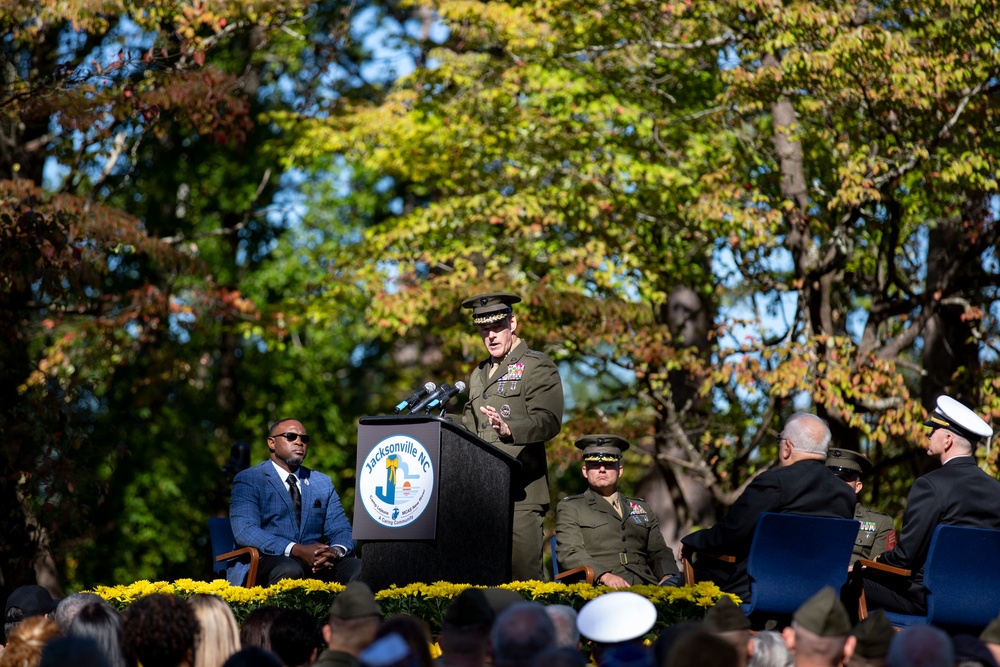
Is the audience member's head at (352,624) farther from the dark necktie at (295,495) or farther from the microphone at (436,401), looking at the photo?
the dark necktie at (295,495)

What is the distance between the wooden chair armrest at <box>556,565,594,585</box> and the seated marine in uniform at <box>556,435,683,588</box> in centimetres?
19

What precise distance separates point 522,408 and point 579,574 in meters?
1.24

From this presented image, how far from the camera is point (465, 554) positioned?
649cm

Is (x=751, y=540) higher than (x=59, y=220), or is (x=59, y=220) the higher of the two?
(x=59, y=220)

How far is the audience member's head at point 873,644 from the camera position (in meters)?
4.66

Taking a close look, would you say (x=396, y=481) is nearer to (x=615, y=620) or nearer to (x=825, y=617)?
(x=615, y=620)

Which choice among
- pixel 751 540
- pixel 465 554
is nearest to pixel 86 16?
pixel 465 554

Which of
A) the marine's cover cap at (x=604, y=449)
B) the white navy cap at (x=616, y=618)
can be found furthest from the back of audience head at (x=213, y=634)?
the marine's cover cap at (x=604, y=449)

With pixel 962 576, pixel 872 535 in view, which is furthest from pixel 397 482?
pixel 872 535

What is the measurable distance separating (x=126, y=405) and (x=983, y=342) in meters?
13.1

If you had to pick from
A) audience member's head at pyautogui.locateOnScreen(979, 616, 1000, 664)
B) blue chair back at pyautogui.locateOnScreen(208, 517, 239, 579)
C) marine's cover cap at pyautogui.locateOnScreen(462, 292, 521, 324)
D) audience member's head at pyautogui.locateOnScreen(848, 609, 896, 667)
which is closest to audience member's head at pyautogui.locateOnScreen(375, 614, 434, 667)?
audience member's head at pyautogui.locateOnScreen(848, 609, 896, 667)

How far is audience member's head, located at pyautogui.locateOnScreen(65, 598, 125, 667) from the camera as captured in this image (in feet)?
15.2

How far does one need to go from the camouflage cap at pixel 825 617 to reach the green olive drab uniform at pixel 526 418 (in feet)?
8.47

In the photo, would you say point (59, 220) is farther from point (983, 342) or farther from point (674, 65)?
point (983, 342)
